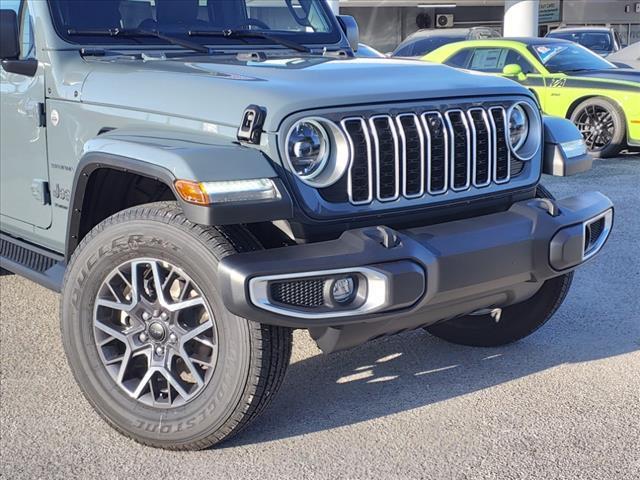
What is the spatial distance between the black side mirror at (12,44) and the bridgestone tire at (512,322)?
7.48 feet

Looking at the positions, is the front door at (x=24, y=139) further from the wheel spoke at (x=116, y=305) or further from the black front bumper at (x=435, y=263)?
the black front bumper at (x=435, y=263)

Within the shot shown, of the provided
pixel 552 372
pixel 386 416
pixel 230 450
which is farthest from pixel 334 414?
pixel 552 372

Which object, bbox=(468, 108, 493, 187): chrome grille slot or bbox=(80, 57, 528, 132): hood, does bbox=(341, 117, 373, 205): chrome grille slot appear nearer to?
bbox=(80, 57, 528, 132): hood

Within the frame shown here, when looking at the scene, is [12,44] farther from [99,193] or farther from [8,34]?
[99,193]

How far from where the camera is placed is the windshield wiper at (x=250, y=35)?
14.1 ft

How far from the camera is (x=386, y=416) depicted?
11.6 ft

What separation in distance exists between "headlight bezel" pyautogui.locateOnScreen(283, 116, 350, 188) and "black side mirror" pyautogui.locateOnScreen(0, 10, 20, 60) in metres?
1.64

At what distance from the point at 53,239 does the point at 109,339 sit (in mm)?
1015

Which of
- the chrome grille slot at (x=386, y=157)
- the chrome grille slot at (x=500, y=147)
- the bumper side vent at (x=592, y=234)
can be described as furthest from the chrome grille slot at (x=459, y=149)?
the bumper side vent at (x=592, y=234)

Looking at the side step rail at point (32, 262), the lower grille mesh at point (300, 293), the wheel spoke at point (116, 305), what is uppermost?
the lower grille mesh at point (300, 293)

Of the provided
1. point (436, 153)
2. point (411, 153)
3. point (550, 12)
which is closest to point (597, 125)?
point (436, 153)

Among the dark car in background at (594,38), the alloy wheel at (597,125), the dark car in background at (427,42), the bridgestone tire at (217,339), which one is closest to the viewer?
the bridgestone tire at (217,339)

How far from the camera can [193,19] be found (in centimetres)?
431

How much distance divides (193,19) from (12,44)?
0.91m
